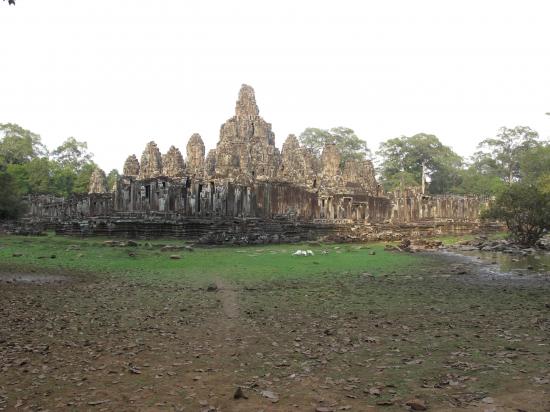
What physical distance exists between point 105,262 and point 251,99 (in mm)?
42140

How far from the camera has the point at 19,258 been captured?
14.4 metres

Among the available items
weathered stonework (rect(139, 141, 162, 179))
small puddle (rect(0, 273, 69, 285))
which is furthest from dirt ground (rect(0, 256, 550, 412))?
weathered stonework (rect(139, 141, 162, 179))

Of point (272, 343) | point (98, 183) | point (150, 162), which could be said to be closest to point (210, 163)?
point (150, 162)

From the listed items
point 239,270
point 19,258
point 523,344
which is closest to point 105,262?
point 19,258

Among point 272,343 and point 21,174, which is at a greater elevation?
point 21,174

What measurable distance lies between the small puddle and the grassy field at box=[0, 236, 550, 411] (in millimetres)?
42

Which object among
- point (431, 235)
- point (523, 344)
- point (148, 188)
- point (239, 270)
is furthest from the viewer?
point (431, 235)

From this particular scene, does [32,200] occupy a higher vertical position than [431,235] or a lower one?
higher

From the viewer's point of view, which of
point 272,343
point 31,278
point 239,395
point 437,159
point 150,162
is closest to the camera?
point 239,395

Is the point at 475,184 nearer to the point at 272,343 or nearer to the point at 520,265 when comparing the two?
the point at 520,265

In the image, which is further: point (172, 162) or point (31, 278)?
point (172, 162)

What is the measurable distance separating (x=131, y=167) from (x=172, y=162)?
606cm

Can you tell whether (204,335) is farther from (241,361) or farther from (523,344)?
(523,344)

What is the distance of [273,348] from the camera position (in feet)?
18.1
